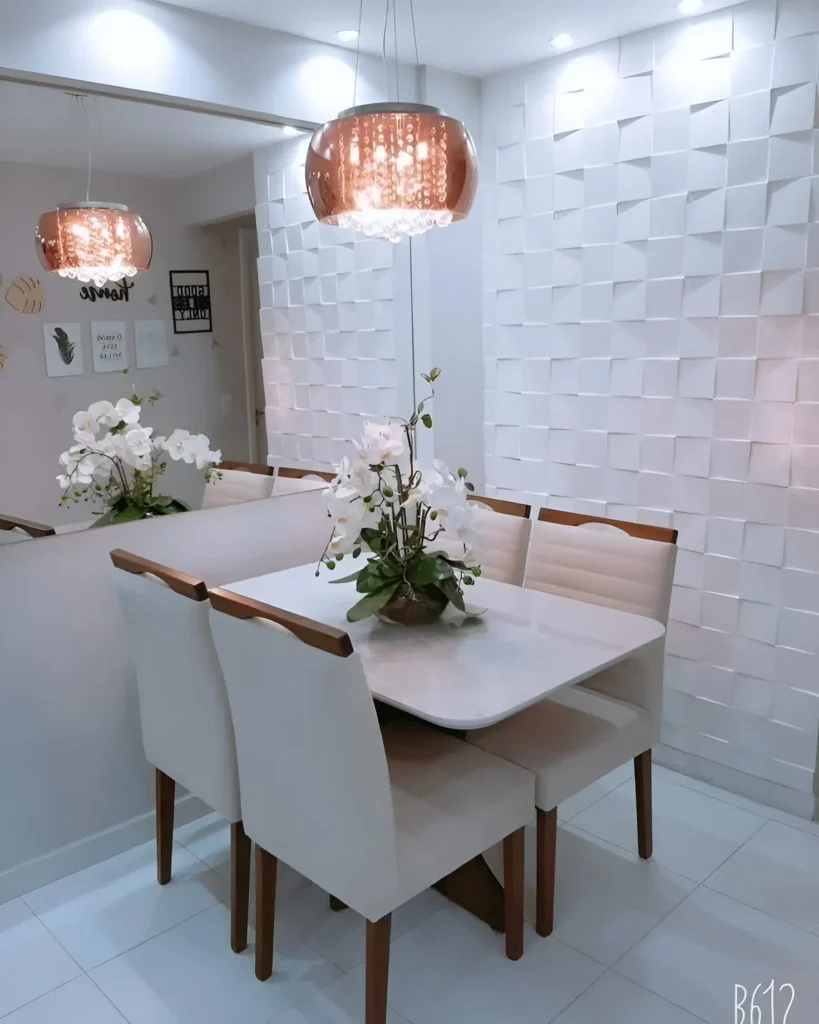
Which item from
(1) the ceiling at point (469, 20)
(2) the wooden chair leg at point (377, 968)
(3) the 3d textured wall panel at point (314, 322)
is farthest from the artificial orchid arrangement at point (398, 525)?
(1) the ceiling at point (469, 20)

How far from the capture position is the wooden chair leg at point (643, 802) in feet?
7.82

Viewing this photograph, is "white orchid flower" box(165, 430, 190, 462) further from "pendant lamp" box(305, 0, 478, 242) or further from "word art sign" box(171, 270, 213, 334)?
"pendant lamp" box(305, 0, 478, 242)

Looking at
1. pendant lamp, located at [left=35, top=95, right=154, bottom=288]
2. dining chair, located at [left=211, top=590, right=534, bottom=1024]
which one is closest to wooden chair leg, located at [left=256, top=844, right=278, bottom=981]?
dining chair, located at [left=211, top=590, right=534, bottom=1024]

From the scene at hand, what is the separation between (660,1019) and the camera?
1858 millimetres

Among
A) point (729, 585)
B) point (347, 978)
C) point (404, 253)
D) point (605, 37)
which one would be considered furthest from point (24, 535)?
point (605, 37)

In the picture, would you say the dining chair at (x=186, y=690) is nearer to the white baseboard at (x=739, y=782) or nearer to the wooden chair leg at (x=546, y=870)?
the wooden chair leg at (x=546, y=870)

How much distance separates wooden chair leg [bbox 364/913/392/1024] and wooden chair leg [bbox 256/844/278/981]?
328mm

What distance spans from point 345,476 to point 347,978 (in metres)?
1.19

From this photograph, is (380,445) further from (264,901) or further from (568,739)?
(264,901)

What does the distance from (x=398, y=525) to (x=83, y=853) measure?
1.37 metres

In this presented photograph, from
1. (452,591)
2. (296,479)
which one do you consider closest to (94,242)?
(296,479)

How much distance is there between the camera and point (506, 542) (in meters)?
2.66

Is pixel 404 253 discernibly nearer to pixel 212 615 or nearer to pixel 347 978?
pixel 212 615

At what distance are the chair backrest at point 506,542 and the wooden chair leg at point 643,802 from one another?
62cm
